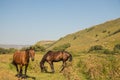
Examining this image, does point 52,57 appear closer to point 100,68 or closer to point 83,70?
point 83,70

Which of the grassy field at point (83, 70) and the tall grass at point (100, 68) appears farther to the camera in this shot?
the tall grass at point (100, 68)

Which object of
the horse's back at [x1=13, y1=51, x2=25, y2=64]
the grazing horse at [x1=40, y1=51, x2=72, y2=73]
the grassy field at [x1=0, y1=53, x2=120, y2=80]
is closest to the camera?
the horse's back at [x1=13, y1=51, x2=25, y2=64]

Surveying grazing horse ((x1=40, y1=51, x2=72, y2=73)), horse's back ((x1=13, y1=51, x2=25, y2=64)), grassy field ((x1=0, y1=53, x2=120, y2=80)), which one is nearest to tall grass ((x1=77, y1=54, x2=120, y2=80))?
grassy field ((x1=0, y1=53, x2=120, y2=80))

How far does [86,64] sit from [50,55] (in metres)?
4.40

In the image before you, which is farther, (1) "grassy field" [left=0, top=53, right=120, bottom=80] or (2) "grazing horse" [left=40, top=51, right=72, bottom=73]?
(2) "grazing horse" [left=40, top=51, right=72, bottom=73]

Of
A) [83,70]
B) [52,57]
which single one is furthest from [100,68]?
[52,57]

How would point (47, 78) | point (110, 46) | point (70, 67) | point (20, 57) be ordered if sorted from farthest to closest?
point (110, 46) → point (70, 67) → point (47, 78) → point (20, 57)

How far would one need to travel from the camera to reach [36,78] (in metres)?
19.9

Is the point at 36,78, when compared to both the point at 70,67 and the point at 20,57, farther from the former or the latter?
the point at 70,67

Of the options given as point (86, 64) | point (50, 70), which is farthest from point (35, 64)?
point (86, 64)

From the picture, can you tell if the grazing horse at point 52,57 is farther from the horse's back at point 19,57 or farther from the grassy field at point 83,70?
the horse's back at point 19,57

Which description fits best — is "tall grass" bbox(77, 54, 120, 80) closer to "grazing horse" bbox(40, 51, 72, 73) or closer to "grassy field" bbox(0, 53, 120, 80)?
"grassy field" bbox(0, 53, 120, 80)

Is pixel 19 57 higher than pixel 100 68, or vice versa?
pixel 19 57

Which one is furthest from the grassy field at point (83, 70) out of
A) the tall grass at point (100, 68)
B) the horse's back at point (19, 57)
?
the horse's back at point (19, 57)
